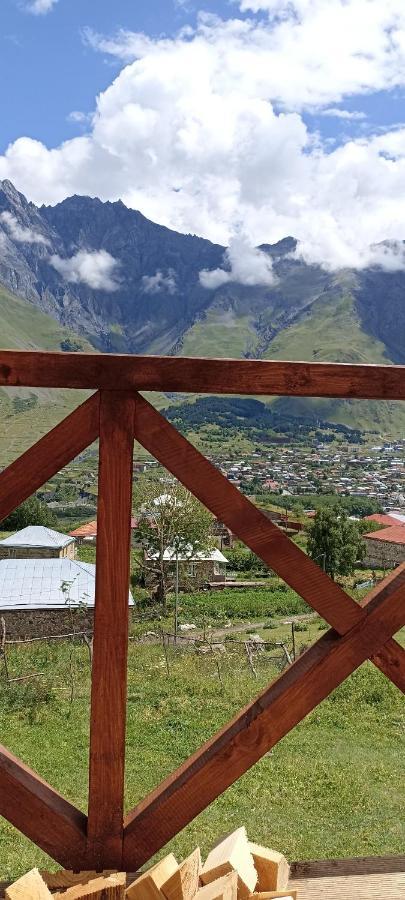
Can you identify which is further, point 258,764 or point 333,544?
point 333,544

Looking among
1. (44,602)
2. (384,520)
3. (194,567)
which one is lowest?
(44,602)

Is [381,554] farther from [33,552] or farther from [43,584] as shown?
[43,584]

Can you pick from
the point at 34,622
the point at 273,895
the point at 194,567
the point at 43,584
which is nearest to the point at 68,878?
the point at 273,895

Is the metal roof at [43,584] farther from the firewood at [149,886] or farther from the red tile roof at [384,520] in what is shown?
the red tile roof at [384,520]

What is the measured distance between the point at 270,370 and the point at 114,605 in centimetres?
79

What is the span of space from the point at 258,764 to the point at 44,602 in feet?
54.5

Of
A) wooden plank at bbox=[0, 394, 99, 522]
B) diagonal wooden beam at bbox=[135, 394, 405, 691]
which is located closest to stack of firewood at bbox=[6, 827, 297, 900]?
diagonal wooden beam at bbox=[135, 394, 405, 691]

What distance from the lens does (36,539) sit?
39.5 metres

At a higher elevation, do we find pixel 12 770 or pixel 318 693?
pixel 318 693

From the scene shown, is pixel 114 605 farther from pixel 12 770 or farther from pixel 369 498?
pixel 369 498

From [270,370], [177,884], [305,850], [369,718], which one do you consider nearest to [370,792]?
[305,850]

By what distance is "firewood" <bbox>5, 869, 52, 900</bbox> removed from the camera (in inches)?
72.5

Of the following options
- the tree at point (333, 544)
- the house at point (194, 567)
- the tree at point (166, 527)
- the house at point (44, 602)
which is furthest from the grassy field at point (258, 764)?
the tree at point (333, 544)

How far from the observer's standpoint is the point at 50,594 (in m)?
22.8
